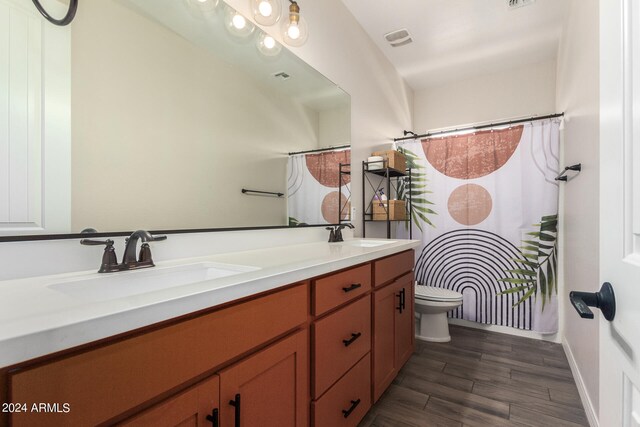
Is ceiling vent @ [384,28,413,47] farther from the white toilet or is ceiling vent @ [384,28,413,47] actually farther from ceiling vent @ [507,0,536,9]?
the white toilet

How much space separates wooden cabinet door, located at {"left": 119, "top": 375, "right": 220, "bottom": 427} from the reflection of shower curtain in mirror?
113 cm

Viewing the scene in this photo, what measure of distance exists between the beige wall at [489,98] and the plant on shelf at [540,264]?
1.24m

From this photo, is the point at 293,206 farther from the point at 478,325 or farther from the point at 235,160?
the point at 478,325

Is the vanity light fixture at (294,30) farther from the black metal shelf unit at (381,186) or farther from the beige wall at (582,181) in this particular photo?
the beige wall at (582,181)

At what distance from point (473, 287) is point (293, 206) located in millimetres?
2008

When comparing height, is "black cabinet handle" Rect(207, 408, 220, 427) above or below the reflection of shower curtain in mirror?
below

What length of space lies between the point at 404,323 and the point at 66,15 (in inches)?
83.5

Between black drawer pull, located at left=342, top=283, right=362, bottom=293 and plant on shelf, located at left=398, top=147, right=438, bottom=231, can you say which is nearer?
black drawer pull, located at left=342, top=283, right=362, bottom=293

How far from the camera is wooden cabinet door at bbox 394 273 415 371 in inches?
70.7

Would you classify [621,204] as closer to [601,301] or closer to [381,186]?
[601,301]

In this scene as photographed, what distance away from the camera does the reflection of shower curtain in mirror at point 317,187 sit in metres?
1.76

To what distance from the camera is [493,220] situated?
265 centimetres

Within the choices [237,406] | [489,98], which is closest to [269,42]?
[237,406]

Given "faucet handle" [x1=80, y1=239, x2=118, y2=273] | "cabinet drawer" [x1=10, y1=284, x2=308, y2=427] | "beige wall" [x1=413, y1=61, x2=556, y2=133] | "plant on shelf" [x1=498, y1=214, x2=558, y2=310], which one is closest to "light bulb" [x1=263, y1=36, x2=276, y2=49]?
"faucet handle" [x1=80, y1=239, x2=118, y2=273]
